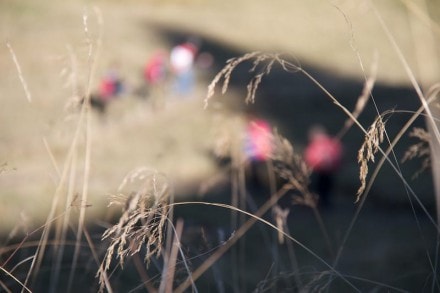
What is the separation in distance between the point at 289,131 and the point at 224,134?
5.16 m

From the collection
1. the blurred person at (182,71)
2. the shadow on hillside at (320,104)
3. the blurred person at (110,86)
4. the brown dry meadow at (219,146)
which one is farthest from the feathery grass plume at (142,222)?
the blurred person at (182,71)

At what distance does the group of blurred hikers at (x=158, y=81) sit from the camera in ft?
24.2

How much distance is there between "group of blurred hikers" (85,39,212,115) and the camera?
7383 mm

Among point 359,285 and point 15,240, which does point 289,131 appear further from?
point 359,285

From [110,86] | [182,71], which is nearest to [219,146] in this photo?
[110,86]

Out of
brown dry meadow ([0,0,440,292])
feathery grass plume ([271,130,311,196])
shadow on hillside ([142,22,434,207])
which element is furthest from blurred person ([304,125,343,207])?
feathery grass plume ([271,130,311,196])

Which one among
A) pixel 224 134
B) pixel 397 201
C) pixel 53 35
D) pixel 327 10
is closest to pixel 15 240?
pixel 224 134

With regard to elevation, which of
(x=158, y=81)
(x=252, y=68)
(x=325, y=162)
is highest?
(x=252, y=68)

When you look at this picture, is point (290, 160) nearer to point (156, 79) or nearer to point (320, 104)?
point (156, 79)

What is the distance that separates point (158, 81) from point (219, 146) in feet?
19.1

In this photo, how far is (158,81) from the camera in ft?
25.6

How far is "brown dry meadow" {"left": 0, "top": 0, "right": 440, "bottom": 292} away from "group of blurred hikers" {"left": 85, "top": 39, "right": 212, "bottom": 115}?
0.41 ft

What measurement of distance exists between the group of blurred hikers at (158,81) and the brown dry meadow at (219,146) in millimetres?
126

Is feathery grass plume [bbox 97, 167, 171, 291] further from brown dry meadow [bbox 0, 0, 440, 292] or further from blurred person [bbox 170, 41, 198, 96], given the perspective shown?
blurred person [bbox 170, 41, 198, 96]
